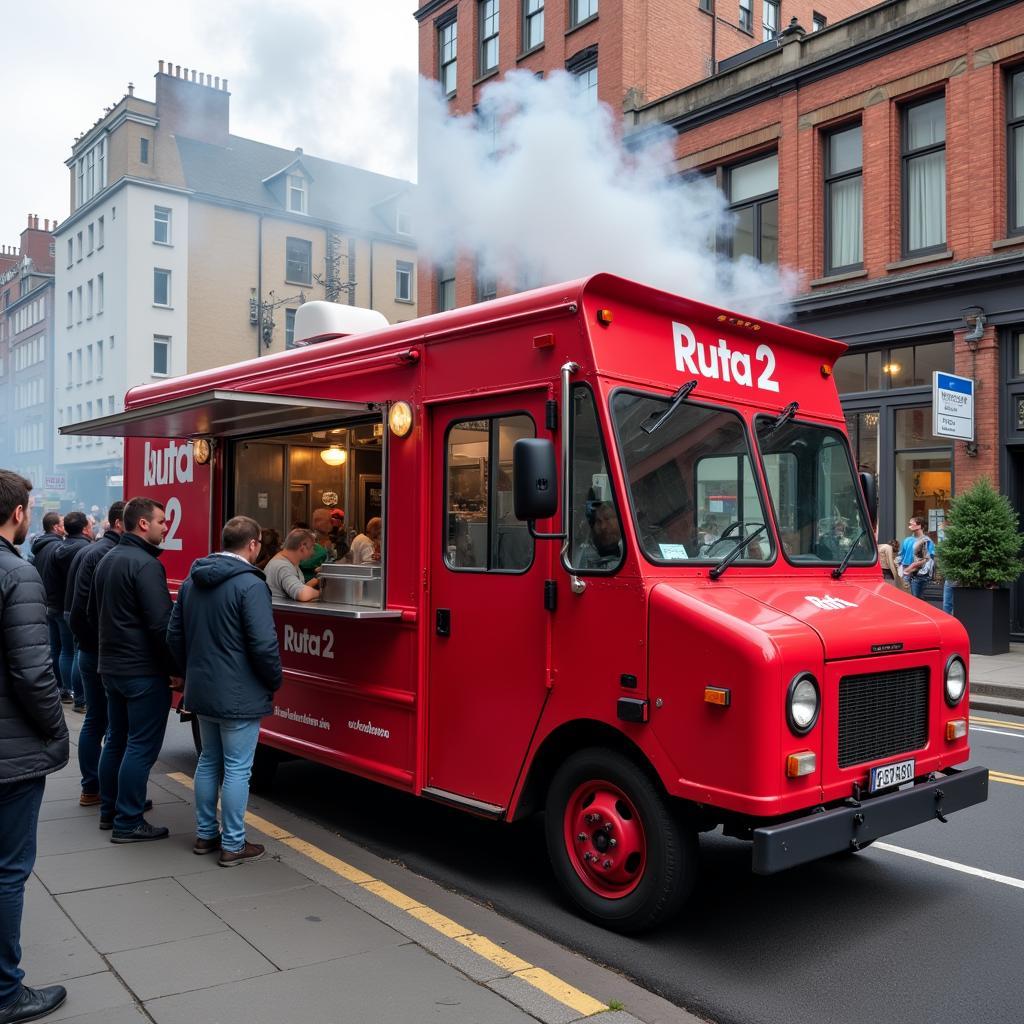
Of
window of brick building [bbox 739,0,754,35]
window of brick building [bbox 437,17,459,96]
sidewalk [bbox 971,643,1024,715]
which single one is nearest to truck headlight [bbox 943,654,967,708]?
sidewalk [bbox 971,643,1024,715]

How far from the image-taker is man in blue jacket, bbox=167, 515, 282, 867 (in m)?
5.28

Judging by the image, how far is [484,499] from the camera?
5.33 metres

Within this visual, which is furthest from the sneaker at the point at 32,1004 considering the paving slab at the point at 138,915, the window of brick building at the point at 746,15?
the window of brick building at the point at 746,15

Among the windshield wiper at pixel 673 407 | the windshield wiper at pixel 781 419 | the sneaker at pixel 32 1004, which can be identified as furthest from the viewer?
the windshield wiper at pixel 781 419

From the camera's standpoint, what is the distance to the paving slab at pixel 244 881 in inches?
193

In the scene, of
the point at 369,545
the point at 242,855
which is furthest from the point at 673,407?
the point at 242,855

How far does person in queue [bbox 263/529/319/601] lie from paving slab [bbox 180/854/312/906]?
5.67 ft

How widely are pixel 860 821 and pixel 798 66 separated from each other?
A: 1659cm

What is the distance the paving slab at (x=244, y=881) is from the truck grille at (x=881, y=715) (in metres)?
2.68

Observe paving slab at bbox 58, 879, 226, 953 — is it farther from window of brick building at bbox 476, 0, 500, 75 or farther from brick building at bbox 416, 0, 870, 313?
window of brick building at bbox 476, 0, 500, 75

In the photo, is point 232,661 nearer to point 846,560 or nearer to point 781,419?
point 781,419

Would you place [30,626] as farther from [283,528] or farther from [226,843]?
[283,528]

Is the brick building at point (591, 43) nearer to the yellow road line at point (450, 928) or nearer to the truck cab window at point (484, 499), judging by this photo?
the truck cab window at point (484, 499)

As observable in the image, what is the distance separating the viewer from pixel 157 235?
40625mm
